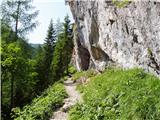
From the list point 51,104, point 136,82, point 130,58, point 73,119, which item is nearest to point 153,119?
point 136,82

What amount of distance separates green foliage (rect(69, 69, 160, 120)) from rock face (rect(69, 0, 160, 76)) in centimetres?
102

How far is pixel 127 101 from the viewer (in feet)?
41.5

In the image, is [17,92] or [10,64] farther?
[17,92]

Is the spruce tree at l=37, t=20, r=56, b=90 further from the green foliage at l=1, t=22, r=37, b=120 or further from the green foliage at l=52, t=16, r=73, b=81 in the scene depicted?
the green foliage at l=1, t=22, r=37, b=120

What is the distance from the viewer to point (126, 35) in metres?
18.0

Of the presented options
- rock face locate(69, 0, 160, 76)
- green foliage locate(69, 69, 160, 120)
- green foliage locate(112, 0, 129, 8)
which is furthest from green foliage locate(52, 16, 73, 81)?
green foliage locate(69, 69, 160, 120)

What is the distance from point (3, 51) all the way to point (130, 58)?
11.9 metres

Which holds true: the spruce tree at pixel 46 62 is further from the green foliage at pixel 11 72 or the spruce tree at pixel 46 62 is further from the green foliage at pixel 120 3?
the green foliage at pixel 120 3

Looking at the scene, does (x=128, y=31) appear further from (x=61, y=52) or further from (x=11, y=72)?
(x=61, y=52)

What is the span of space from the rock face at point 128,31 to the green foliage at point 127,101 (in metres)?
1.02

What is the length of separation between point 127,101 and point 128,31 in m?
5.71

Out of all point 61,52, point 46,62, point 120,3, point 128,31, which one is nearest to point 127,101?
point 128,31

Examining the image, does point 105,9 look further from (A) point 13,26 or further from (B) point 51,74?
(B) point 51,74

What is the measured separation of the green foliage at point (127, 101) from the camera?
1120 cm
